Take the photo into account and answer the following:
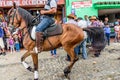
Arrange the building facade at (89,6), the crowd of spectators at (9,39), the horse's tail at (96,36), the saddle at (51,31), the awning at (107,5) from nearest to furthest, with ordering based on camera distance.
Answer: the saddle at (51,31), the horse's tail at (96,36), the crowd of spectators at (9,39), the building facade at (89,6), the awning at (107,5)

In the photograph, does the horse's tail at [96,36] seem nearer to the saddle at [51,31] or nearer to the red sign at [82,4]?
the saddle at [51,31]

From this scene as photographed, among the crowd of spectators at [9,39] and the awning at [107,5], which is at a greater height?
the awning at [107,5]

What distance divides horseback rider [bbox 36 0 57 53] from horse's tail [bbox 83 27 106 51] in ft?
4.89

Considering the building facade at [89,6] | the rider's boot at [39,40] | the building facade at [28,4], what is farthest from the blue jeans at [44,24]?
the building facade at [89,6]

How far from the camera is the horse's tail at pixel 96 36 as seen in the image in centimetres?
876

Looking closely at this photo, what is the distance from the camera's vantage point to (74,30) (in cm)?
807

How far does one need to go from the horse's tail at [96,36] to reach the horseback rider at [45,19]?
149cm

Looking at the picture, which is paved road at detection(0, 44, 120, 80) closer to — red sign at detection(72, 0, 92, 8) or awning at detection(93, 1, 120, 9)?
red sign at detection(72, 0, 92, 8)

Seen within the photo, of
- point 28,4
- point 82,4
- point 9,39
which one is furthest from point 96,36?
point 82,4

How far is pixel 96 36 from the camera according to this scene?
8.84m

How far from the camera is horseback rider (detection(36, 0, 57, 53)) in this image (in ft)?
25.3

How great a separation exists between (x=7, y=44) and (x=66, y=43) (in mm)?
7561

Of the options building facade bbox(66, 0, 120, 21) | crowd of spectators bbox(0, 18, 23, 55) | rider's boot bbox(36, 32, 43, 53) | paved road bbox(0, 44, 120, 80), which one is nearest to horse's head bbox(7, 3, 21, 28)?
rider's boot bbox(36, 32, 43, 53)

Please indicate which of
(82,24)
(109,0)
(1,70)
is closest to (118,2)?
(109,0)
